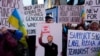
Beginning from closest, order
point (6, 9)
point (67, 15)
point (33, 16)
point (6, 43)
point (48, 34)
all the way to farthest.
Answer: point (6, 43) → point (6, 9) → point (48, 34) → point (33, 16) → point (67, 15)

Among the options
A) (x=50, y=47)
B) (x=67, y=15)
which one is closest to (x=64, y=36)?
(x=67, y=15)

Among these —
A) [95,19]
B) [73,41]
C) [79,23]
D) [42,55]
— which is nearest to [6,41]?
[42,55]

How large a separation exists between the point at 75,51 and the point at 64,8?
113cm

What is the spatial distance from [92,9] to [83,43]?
56 centimetres

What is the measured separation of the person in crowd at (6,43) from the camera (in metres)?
4.18

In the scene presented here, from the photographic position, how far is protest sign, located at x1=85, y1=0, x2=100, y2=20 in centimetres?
503

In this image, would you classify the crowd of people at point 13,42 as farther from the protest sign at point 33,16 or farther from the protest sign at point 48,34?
the protest sign at point 33,16

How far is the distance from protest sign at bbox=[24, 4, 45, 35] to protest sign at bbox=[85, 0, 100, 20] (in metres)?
0.78

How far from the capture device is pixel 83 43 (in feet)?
16.0

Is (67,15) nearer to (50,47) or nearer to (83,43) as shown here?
(83,43)

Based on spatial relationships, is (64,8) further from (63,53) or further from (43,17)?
(63,53)

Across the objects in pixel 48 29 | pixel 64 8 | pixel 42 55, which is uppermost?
pixel 64 8

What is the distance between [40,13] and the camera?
17.7ft

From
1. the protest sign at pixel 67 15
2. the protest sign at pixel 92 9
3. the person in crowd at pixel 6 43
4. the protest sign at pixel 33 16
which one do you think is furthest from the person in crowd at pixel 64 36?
the person in crowd at pixel 6 43
